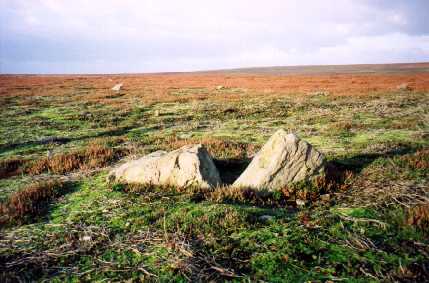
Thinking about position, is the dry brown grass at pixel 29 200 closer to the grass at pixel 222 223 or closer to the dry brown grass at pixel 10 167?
the grass at pixel 222 223

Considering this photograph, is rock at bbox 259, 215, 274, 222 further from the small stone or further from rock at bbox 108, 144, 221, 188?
the small stone

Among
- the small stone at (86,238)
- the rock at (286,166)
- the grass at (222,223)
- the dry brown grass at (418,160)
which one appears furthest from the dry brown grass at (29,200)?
the dry brown grass at (418,160)

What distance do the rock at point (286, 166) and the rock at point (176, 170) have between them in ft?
2.93

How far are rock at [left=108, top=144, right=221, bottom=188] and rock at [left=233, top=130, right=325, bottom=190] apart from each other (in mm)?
894

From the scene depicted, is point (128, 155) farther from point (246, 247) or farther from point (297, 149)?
point (246, 247)

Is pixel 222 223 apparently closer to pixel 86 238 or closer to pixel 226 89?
pixel 86 238

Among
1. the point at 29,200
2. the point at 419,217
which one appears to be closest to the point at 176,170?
the point at 29,200

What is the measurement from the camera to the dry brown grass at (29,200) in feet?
24.3

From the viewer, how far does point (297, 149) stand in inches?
338

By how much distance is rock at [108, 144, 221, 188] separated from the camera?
8.68m

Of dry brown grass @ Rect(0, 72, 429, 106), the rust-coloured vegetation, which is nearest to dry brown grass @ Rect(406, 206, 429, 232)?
the rust-coloured vegetation

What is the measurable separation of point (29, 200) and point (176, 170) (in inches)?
139

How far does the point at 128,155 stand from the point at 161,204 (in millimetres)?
5712

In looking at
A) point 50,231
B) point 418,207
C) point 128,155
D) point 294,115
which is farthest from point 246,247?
point 294,115
